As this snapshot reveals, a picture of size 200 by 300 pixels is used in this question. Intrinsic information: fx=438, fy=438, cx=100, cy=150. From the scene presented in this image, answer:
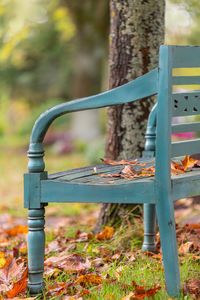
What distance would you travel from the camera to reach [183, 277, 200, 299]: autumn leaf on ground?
175cm

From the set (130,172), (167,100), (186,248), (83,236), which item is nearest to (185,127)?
(167,100)

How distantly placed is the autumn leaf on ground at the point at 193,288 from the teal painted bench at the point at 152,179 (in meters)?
0.08

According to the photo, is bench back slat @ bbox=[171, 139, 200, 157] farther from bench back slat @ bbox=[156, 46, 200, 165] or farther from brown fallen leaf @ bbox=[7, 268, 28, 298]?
brown fallen leaf @ bbox=[7, 268, 28, 298]

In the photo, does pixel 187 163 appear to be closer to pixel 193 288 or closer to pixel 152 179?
pixel 152 179

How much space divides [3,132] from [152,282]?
19899 mm

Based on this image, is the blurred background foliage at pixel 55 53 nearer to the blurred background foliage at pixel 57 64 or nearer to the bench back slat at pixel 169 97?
the blurred background foliage at pixel 57 64

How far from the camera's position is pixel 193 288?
178cm

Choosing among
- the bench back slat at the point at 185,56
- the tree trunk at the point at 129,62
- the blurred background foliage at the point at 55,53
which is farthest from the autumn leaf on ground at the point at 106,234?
the blurred background foliage at the point at 55,53

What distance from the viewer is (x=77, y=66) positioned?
12484mm

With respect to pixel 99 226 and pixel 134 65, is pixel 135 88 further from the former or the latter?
pixel 99 226

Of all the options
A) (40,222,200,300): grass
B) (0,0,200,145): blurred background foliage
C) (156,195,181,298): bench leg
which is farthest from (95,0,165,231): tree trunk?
(0,0,200,145): blurred background foliage

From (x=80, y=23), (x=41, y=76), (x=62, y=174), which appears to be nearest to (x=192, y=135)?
(x=62, y=174)

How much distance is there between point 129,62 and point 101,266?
1339mm

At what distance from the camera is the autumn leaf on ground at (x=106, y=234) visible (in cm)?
273
